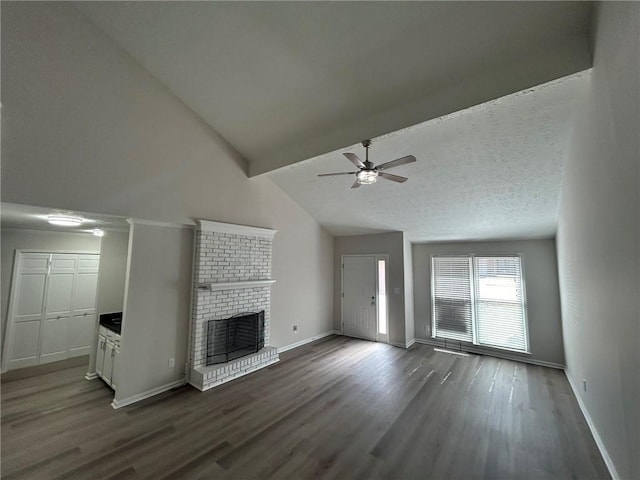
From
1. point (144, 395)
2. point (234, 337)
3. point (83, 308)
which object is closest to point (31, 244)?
point (83, 308)

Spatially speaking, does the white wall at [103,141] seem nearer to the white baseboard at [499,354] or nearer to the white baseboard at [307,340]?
the white baseboard at [307,340]

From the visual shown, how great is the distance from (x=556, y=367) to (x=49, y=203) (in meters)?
7.86

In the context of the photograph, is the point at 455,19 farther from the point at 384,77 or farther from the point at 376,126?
the point at 376,126

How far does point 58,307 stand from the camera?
4.69 m

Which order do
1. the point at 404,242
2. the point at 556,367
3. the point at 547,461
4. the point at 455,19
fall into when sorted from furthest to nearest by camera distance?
the point at 404,242
the point at 556,367
the point at 547,461
the point at 455,19

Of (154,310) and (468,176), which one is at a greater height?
(468,176)

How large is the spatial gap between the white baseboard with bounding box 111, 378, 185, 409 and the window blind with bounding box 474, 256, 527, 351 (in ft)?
18.9

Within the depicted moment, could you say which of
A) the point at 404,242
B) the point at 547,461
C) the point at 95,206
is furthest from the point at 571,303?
the point at 95,206

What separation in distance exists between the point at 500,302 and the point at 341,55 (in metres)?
5.44

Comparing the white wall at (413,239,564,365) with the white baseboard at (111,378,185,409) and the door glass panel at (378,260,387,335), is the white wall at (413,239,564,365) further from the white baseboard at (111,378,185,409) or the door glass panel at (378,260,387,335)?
the white baseboard at (111,378,185,409)

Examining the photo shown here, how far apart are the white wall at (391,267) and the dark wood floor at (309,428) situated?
1.51 m

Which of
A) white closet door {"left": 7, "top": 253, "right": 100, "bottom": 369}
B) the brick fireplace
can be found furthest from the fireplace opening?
white closet door {"left": 7, "top": 253, "right": 100, "bottom": 369}

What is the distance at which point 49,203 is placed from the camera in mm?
2750

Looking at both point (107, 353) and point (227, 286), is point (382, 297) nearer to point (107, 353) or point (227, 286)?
point (227, 286)
